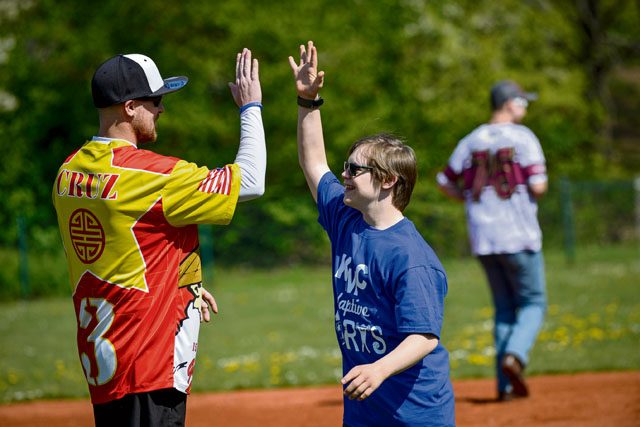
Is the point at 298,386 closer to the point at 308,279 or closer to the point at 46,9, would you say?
the point at 308,279

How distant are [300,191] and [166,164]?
1824cm

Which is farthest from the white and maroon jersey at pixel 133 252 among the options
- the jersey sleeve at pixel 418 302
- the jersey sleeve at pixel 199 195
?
the jersey sleeve at pixel 418 302

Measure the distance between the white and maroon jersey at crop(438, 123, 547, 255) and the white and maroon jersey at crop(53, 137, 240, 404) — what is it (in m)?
3.94

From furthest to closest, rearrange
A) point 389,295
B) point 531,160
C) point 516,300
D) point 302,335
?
point 302,335
point 516,300
point 531,160
point 389,295

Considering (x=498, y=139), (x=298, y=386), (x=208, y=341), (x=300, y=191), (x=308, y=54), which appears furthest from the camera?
(x=300, y=191)

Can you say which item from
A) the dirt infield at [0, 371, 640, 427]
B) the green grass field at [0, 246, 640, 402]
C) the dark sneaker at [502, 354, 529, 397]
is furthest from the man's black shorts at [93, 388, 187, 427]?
the green grass field at [0, 246, 640, 402]

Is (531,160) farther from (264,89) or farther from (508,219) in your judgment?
(264,89)

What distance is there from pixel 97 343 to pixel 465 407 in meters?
4.19

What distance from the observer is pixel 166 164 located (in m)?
3.53

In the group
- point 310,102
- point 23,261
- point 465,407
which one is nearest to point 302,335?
point 465,407

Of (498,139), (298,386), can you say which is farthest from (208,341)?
(498,139)

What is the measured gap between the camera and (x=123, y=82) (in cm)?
356

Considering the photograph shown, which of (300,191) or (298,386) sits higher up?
(300,191)

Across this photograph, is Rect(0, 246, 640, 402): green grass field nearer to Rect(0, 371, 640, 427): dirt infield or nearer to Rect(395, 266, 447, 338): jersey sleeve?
Rect(0, 371, 640, 427): dirt infield
